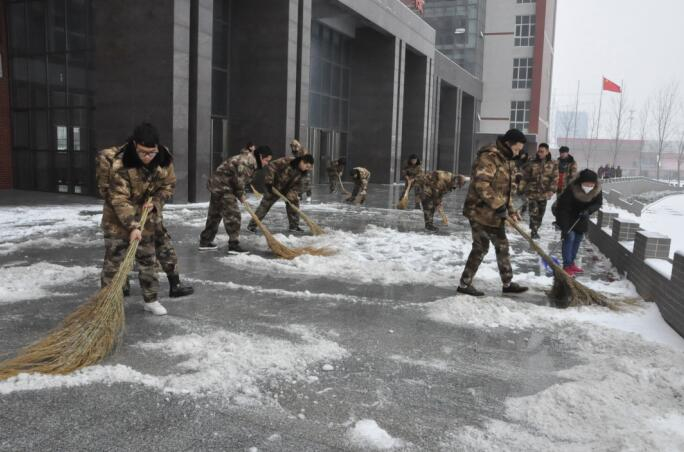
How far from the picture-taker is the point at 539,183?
34.7ft

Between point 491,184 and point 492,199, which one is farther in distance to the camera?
point 491,184

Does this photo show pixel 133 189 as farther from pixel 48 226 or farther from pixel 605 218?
pixel 605 218

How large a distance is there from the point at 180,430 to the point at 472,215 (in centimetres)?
397

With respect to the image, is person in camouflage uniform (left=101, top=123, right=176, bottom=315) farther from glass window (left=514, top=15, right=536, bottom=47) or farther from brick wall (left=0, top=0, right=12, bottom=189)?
glass window (left=514, top=15, right=536, bottom=47)

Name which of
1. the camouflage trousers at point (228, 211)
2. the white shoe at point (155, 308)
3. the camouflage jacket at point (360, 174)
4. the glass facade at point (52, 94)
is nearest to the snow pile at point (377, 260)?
the camouflage trousers at point (228, 211)

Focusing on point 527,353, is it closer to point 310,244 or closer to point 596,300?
point 596,300

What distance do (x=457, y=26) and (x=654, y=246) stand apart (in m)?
41.6

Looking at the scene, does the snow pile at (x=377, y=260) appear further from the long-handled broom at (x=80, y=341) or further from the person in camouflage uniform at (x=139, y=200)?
the long-handled broom at (x=80, y=341)

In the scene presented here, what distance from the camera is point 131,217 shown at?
4793 mm

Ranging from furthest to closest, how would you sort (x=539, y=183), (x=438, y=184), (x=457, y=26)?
(x=457, y=26), (x=438, y=184), (x=539, y=183)

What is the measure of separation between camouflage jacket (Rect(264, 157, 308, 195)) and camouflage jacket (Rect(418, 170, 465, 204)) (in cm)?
259

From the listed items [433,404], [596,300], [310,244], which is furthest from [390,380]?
[310,244]

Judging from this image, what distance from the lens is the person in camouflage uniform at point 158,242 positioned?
4926mm

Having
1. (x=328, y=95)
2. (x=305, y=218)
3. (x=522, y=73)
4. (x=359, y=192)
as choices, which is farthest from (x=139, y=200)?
(x=522, y=73)
